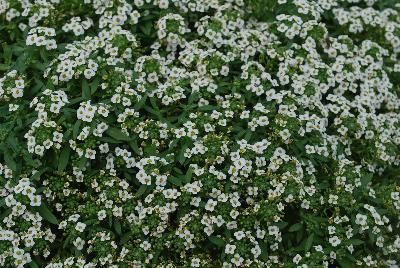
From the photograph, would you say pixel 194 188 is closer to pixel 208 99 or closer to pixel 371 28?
pixel 208 99

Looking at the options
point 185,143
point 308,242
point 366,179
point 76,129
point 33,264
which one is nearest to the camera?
point 33,264

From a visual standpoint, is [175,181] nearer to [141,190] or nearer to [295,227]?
[141,190]

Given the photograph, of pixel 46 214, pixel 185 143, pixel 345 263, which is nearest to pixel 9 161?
pixel 46 214

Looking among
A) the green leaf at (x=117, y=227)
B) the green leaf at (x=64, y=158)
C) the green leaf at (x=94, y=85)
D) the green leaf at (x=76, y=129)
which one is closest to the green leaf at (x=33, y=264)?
the green leaf at (x=117, y=227)

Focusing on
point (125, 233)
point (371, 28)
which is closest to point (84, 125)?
point (125, 233)

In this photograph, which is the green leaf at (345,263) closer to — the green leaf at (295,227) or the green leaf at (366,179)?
the green leaf at (295,227)

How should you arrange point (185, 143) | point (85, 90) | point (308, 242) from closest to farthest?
point (308, 242)
point (185, 143)
point (85, 90)
